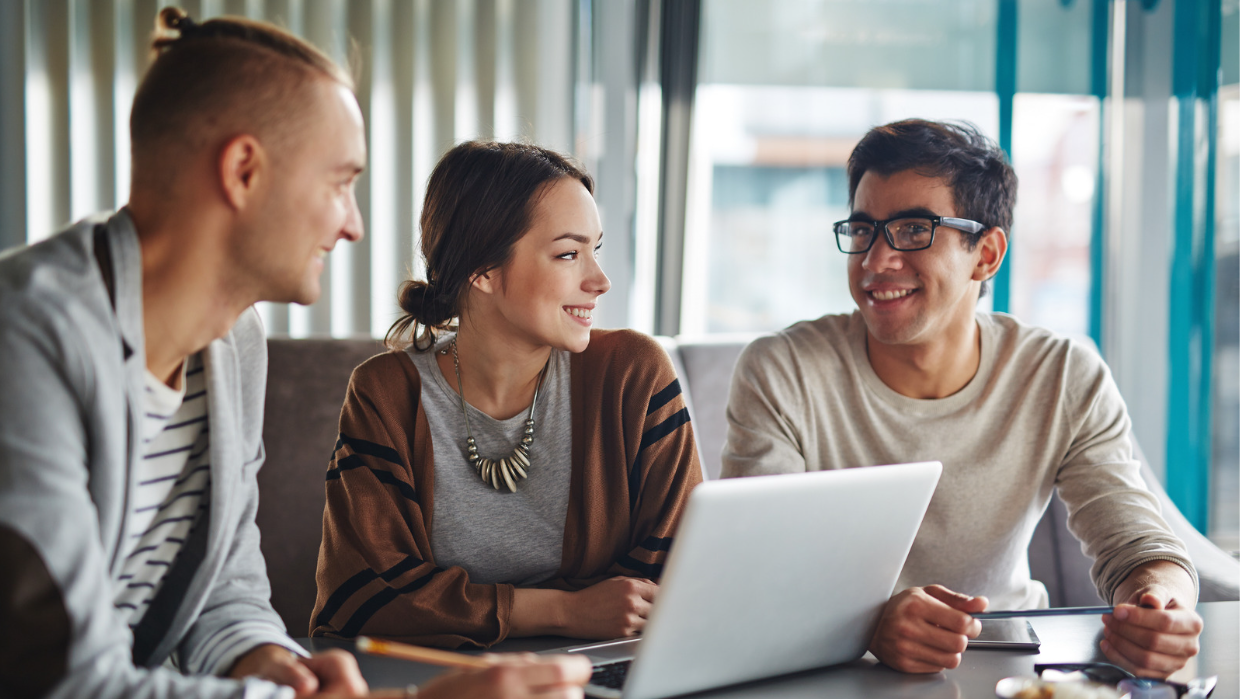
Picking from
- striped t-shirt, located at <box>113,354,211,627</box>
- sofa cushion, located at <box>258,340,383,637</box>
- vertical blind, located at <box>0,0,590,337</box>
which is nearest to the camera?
striped t-shirt, located at <box>113,354,211,627</box>

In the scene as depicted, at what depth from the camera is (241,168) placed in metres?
0.82

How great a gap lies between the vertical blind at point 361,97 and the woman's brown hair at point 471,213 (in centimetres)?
134

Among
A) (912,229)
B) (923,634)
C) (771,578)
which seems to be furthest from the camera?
(912,229)

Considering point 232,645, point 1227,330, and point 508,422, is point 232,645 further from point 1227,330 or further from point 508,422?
point 1227,330

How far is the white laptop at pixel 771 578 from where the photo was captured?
2.33 ft

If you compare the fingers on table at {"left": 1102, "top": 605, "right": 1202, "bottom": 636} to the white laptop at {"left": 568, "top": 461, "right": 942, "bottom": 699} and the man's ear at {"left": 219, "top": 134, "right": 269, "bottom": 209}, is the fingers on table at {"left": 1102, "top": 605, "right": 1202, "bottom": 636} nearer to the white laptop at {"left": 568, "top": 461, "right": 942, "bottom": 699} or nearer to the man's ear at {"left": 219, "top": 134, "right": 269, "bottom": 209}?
the white laptop at {"left": 568, "top": 461, "right": 942, "bottom": 699}

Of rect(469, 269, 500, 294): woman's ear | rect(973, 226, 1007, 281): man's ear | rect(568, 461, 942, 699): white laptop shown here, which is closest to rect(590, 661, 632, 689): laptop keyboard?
rect(568, 461, 942, 699): white laptop

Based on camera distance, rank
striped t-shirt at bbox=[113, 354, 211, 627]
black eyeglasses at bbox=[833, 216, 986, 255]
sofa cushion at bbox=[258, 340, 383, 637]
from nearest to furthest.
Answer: striped t-shirt at bbox=[113, 354, 211, 627]
black eyeglasses at bbox=[833, 216, 986, 255]
sofa cushion at bbox=[258, 340, 383, 637]

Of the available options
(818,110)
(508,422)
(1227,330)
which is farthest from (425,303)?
(1227,330)

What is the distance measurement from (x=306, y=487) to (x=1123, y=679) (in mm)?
1581

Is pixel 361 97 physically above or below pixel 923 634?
above

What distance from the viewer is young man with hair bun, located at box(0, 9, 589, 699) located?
680 millimetres

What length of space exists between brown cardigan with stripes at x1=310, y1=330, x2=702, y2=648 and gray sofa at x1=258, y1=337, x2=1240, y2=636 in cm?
64

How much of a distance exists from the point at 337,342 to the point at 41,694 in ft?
4.46
